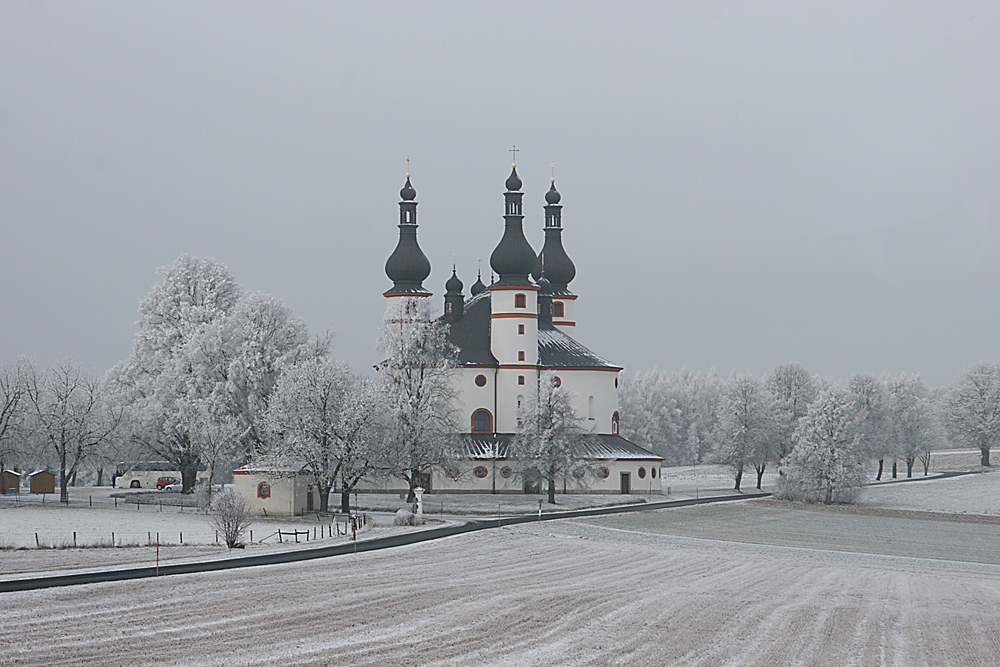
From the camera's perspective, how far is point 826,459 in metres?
73.8

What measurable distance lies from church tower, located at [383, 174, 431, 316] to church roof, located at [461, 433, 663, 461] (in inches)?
394

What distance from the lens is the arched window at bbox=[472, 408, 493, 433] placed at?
7675 cm

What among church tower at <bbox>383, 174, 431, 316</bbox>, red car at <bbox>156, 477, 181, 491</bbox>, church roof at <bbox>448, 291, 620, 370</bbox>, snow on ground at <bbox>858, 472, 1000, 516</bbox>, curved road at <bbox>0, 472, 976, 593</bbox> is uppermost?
church tower at <bbox>383, 174, 431, 316</bbox>

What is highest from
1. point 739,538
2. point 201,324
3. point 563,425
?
point 201,324

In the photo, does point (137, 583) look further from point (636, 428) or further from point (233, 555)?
point (636, 428)

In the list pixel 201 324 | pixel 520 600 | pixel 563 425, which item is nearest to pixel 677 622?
pixel 520 600

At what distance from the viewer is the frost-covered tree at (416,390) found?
212 feet

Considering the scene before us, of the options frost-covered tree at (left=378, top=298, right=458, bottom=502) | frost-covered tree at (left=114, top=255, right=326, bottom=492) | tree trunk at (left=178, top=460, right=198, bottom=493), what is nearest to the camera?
frost-covered tree at (left=114, top=255, right=326, bottom=492)

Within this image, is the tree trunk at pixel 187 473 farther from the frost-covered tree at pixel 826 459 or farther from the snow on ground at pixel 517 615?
the frost-covered tree at pixel 826 459

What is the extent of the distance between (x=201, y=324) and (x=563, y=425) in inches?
836

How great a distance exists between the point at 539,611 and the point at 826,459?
49.4 metres

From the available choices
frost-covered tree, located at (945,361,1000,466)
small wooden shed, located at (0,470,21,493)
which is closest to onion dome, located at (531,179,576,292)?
small wooden shed, located at (0,470,21,493)

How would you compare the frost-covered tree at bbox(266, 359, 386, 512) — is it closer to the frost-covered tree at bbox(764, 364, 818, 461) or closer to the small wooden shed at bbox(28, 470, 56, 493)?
the small wooden shed at bbox(28, 470, 56, 493)

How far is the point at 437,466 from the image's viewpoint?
67.1m
